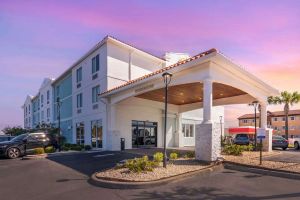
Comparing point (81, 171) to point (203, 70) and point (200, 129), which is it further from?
point (203, 70)

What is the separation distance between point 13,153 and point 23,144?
0.96m

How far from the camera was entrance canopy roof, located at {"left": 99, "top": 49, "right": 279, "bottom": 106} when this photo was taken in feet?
43.2

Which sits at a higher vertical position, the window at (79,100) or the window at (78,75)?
the window at (78,75)

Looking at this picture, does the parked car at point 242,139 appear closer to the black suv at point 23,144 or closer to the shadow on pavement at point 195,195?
the black suv at point 23,144

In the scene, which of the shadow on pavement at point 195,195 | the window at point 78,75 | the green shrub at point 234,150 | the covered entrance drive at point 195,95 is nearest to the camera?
the shadow on pavement at point 195,195

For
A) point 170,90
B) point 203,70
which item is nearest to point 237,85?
point 203,70

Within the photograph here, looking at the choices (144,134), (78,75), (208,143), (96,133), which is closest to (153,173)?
(208,143)

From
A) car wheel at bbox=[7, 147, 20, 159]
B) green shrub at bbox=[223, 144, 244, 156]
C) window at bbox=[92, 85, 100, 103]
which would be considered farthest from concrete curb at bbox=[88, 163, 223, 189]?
window at bbox=[92, 85, 100, 103]

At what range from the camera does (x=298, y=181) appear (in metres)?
9.38

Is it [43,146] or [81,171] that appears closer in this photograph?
[81,171]

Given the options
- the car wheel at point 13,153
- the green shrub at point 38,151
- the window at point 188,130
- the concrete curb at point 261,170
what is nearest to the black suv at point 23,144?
the car wheel at point 13,153

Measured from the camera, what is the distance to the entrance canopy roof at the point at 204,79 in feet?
43.2

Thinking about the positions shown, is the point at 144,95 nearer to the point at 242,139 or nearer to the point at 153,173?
the point at 153,173

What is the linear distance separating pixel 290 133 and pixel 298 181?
56.5 metres
